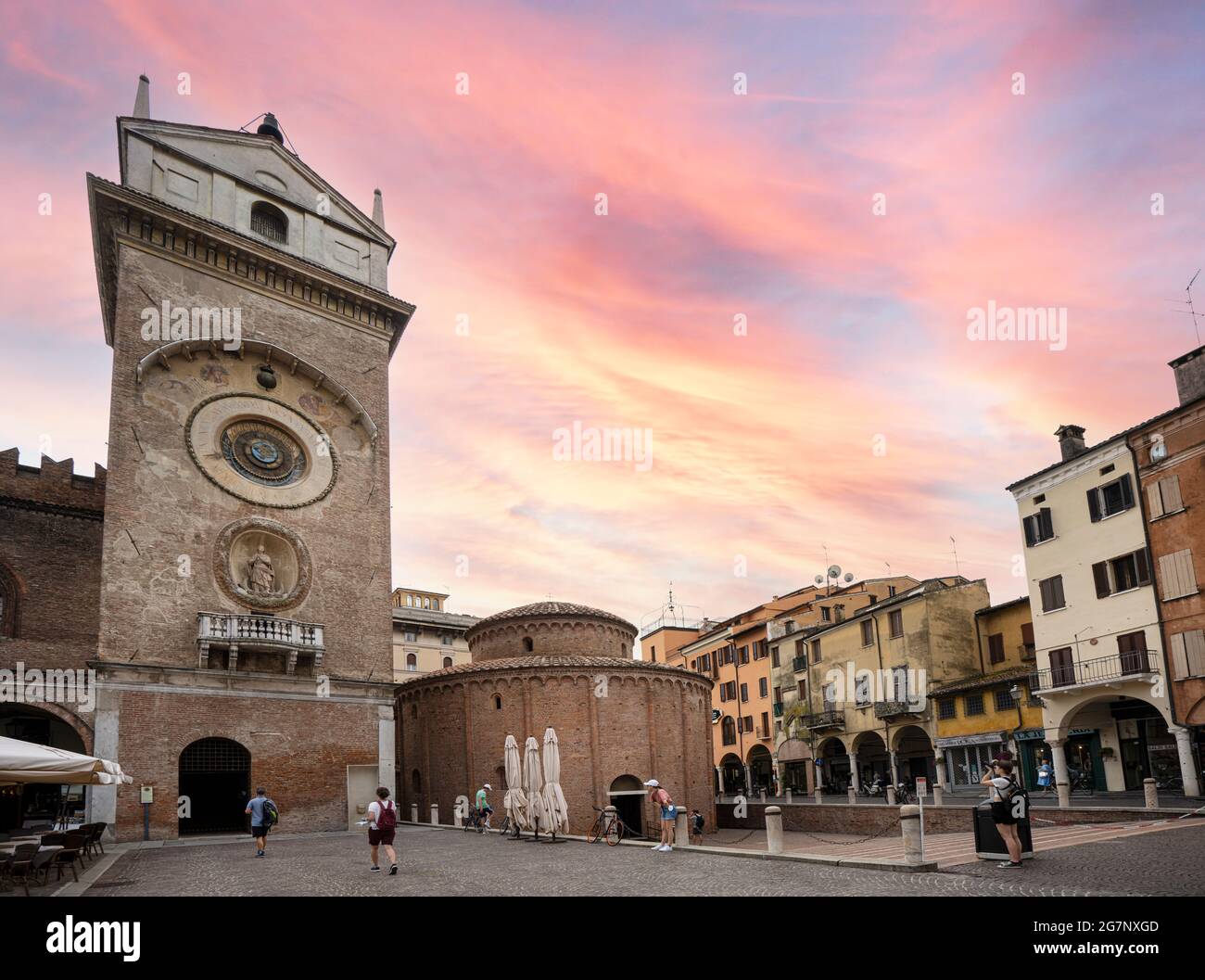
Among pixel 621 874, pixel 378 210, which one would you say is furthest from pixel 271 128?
pixel 621 874

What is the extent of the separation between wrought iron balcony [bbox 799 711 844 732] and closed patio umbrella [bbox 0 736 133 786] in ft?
139

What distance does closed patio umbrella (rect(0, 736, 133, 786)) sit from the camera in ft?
45.0

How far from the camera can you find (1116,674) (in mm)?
30891

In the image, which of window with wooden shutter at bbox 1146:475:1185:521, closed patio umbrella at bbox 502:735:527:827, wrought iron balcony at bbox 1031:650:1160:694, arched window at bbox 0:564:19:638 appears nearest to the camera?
closed patio umbrella at bbox 502:735:527:827

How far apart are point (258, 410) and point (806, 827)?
2882cm

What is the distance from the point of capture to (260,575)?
1113 inches

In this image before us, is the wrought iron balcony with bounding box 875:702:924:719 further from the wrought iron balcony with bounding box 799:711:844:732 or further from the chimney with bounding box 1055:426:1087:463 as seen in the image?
the chimney with bounding box 1055:426:1087:463

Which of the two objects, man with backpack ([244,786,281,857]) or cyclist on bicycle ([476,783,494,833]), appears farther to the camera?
cyclist on bicycle ([476,783,494,833])

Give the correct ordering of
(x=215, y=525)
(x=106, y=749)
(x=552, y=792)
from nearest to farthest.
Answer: (x=106, y=749) → (x=552, y=792) → (x=215, y=525)

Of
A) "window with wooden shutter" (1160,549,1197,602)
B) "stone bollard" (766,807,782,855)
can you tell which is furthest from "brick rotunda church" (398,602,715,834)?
"window with wooden shutter" (1160,549,1197,602)

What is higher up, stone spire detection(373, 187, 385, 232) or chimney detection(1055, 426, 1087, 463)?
stone spire detection(373, 187, 385, 232)

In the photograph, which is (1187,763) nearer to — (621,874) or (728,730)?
(621,874)

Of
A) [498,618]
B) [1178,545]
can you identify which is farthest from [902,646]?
[498,618]

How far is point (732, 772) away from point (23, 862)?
184 ft
